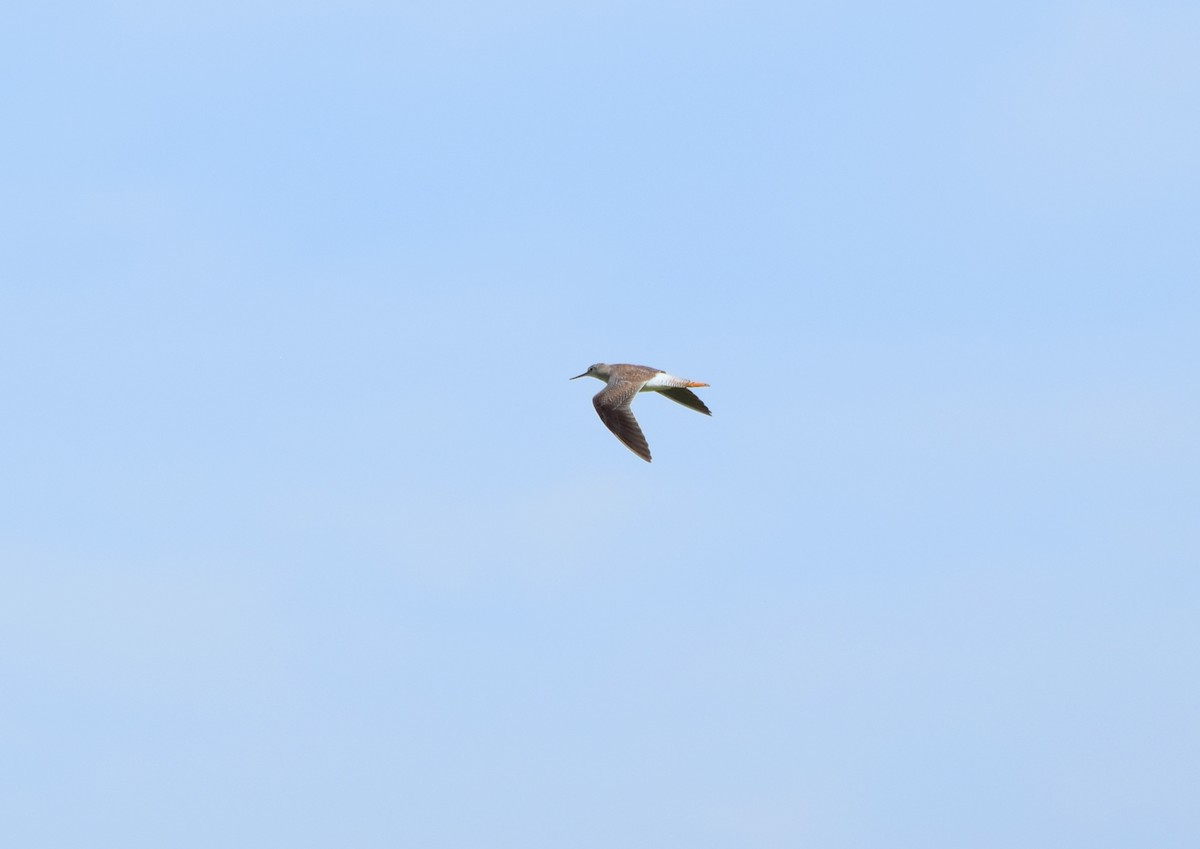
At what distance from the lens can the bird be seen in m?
53.5

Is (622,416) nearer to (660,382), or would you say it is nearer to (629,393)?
(629,393)

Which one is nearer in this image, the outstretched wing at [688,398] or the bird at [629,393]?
the bird at [629,393]

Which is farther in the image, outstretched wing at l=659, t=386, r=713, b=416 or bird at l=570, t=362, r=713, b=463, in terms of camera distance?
outstretched wing at l=659, t=386, r=713, b=416

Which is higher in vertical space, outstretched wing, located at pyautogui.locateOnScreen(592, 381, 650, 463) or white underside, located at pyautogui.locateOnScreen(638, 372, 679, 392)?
white underside, located at pyautogui.locateOnScreen(638, 372, 679, 392)

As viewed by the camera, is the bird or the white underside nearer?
the bird

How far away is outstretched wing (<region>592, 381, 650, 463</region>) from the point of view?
5300 cm

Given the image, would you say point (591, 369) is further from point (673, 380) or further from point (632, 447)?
point (632, 447)

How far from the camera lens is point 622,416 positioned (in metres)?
54.2

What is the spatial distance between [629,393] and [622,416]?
2.07 metres

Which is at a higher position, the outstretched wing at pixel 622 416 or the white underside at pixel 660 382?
the white underside at pixel 660 382

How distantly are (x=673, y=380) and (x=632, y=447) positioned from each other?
563 centimetres

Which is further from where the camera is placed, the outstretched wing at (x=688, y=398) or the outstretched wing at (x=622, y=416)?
the outstretched wing at (x=688, y=398)

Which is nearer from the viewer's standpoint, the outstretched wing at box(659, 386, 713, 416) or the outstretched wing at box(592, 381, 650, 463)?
the outstretched wing at box(592, 381, 650, 463)

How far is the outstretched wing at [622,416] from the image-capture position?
53000 millimetres
